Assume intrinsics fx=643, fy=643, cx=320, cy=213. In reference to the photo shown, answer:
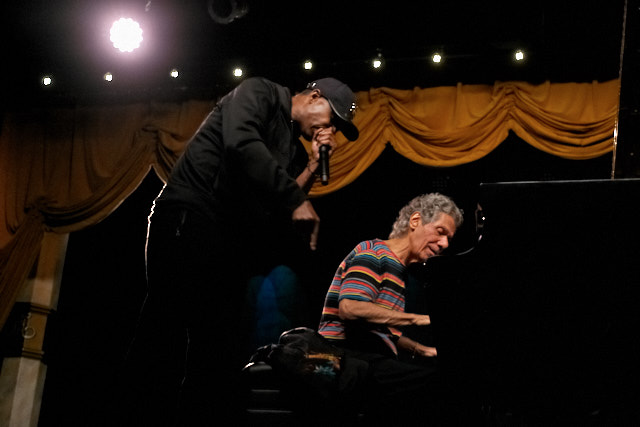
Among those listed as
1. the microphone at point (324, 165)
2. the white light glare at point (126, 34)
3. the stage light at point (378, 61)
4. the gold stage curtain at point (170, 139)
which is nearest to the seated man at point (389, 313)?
the microphone at point (324, 165)

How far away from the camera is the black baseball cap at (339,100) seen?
2.09 m

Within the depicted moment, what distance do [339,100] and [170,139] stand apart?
295 centimetres

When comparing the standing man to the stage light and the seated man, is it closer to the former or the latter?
the seated man

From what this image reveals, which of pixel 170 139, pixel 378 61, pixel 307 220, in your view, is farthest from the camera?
pixel 170 139

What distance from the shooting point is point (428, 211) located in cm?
316

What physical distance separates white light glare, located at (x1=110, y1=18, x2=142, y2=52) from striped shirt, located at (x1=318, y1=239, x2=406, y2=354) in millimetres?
2446

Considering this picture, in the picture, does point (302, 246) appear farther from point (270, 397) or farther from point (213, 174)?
point (213, 174)

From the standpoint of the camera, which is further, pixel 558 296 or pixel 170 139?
pixel 170 139

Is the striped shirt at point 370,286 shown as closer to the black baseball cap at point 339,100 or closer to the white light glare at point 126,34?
the black baseball cap at point 339,100

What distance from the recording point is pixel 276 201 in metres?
1.64

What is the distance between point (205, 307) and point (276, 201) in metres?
0.32

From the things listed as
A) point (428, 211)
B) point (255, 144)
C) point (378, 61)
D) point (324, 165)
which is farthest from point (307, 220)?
point (378, 61)

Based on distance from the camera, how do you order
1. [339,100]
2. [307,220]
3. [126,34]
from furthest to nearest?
[126,34], [339,100], [307,220]

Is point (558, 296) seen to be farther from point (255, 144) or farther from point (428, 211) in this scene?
point (428, 211)
